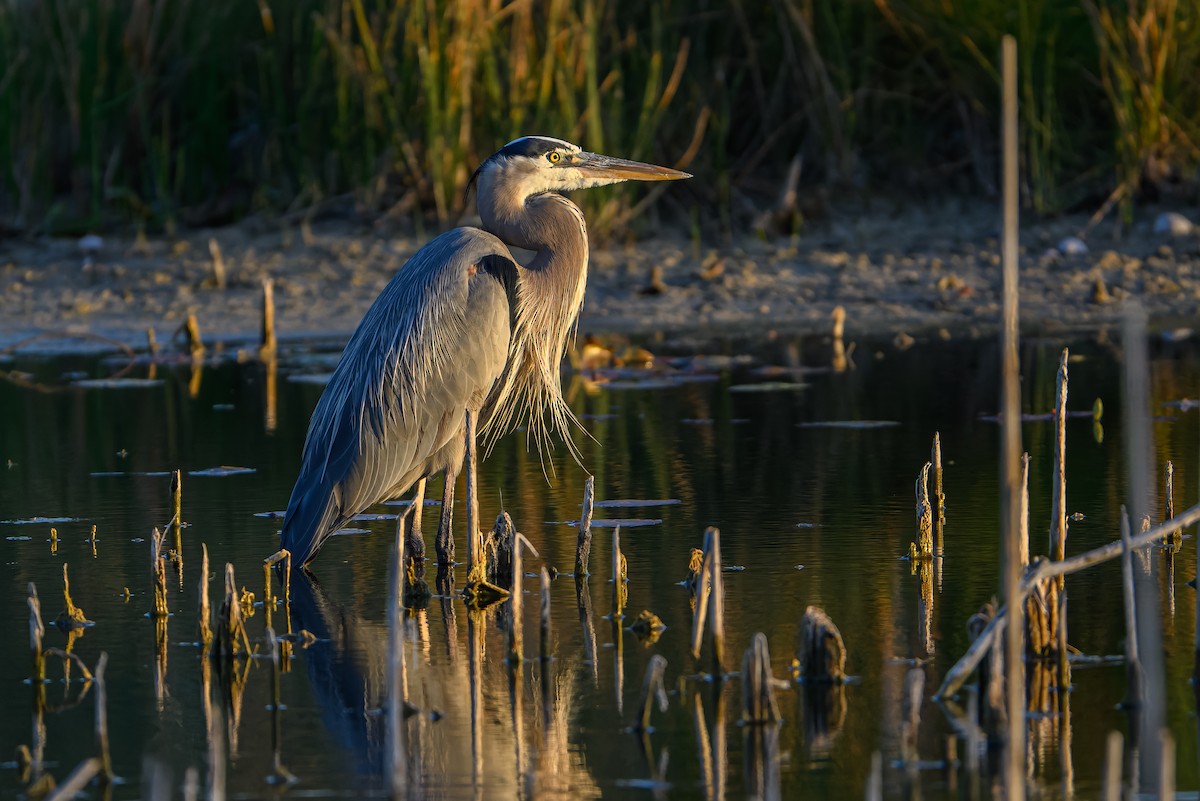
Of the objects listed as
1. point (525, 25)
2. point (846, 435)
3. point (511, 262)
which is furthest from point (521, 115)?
point (511, 262)

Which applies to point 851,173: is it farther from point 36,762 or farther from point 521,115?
point 36,762

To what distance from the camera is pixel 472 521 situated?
540 centimetres

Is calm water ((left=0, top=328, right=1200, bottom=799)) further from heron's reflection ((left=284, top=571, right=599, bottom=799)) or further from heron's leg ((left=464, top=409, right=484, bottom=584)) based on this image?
heron's leg ((left=464, top=409, right=484, bottom=584))

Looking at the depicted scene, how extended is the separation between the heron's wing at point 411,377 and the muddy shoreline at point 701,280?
5306 mm

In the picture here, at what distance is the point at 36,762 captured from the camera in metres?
4.03

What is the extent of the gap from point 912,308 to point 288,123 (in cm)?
485

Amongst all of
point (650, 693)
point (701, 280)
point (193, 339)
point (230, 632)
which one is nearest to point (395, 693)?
point (650, 693)

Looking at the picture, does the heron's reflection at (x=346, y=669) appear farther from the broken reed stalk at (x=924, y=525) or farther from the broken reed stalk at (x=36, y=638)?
the broken reed stalk at (x=924, y=525)

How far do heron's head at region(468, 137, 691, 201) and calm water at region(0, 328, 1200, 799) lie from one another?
1.14 meters

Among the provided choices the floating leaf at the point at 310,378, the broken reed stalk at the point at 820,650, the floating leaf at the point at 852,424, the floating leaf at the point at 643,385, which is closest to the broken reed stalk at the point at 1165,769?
the broken reed stalk at the point at 820,650

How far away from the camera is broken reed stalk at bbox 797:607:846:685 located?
14.5 ft

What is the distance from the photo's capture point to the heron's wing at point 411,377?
622 centimetres

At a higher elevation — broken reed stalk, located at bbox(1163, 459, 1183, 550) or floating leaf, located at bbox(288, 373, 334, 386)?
floating leaf, located at bbox(288, 373, 334, 386)

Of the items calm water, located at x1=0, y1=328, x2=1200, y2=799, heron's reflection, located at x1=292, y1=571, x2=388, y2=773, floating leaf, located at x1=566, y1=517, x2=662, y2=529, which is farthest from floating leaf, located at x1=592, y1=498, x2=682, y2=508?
heron's reflection, located at x1=292, y1=571, x2=388, y2=773
